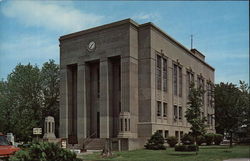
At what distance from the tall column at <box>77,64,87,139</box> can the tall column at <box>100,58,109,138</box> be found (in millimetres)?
2913

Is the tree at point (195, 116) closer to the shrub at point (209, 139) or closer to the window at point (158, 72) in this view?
the window at point (158, 72)

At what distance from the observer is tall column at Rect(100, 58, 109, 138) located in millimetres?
36956

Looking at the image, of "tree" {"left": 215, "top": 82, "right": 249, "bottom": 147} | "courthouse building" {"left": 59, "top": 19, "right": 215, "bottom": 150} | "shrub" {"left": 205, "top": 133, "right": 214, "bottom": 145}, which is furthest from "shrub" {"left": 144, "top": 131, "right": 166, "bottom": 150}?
"shrub" {"left": 205, "top": 133, "right": 214, "bottom": 145}

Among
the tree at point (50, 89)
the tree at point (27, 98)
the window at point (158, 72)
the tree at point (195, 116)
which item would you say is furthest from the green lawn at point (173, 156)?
the tree at point (50, 89)

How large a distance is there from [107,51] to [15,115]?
11775 millimetres

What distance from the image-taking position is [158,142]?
31438 mm

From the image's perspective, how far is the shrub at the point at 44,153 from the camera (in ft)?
34.1

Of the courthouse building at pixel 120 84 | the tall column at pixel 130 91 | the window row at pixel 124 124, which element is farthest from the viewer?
the courthouse building at pixel 120 84

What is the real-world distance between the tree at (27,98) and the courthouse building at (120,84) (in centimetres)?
393

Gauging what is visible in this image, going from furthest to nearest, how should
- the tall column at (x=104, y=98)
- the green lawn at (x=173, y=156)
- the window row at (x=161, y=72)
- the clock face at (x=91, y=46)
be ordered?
1. the clock face at (x=91, y=46)
2. the window row at (x=161, y=72)
3. the tall column at (x=104, y=98)
4. the green lawn at (x=173, y=156)

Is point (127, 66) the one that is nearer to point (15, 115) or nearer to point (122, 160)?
point (15, 115)

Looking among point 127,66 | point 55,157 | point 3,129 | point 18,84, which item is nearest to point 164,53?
point 127,66

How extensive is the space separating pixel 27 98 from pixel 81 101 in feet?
22.0

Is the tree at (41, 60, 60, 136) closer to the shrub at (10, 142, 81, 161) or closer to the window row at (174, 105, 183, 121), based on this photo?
the window row at (174, 105, 183, 121)
